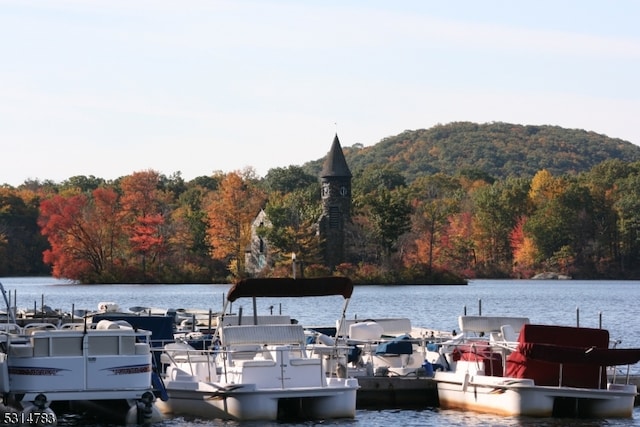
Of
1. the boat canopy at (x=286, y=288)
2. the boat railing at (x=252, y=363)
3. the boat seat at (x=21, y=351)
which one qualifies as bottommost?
the boat railing at (x=252, y=363)

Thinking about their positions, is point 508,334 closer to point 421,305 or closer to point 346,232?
point 421,305

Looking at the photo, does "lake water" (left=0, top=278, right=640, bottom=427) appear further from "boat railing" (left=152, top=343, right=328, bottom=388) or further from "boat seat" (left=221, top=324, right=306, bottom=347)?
"boat seat" (left=221, top=324, right=306, bottom=347)

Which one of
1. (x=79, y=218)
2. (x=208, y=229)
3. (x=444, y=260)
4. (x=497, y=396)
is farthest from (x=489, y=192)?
(x=497, y=396)

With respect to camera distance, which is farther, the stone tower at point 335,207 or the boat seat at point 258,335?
the stone tower at point 335,207

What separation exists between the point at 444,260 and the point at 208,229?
961 inches

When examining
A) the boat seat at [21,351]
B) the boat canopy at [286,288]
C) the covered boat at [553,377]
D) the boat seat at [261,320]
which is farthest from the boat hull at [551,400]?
the boat seat at [21,351]

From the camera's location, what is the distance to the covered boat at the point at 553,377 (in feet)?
101

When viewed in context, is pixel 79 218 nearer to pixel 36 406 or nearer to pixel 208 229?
pixel 208 229

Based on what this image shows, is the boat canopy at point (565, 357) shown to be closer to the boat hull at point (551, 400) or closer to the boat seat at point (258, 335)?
the boat hull at point (551, 400)

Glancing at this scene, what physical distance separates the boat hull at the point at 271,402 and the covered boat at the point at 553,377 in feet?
11.3

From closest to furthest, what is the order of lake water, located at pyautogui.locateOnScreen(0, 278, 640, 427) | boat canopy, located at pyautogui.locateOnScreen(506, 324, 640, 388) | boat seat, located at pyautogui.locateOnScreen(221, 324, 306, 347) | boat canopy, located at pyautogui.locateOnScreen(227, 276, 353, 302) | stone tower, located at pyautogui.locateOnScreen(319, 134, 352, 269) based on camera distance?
boat canopy, located at pyautogui.locateOnScreen(506, 324, 640, 388), boat seat, located at pyautogui.locateOnScreen(221, 324, 306, 347), lake water, located at pyautogui.locateOnScreen(0, 278, 640, 427), boat canopy, located at pyautogui.locateOnScreen(227, 276, 353, 302), stone tower, located at pyautogui.locateOnScreen(319, 134, 352, 269)

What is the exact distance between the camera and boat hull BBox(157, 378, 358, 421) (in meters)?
29.8

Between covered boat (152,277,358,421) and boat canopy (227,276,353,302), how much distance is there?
1.13 meters

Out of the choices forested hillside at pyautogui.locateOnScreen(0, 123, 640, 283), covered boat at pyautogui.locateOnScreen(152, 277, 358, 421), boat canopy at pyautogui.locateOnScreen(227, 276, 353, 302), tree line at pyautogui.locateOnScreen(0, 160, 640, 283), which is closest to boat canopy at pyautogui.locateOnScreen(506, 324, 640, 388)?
covered boat at pyautogui.locateOnScreen(152, 277, 358, 421)
